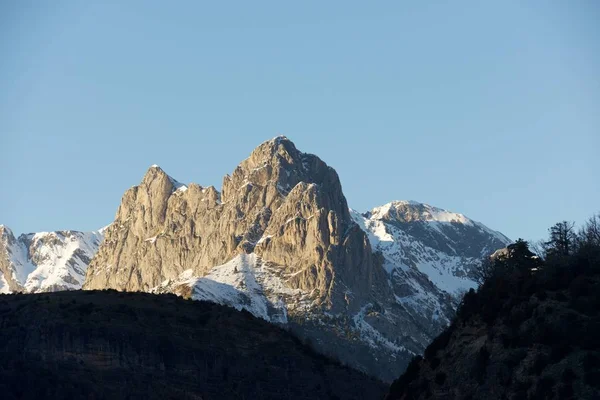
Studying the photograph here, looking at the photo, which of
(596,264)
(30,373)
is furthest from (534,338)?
(30,373)

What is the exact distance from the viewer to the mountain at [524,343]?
9094 cm

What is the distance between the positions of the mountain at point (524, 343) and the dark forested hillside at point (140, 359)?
222 feet

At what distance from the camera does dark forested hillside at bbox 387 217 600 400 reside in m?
90.9

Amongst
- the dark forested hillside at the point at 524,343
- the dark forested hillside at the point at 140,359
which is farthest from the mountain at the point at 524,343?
the dark forested hillside at the point at 140,359

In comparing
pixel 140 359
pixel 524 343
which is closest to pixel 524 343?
pixel 524 343

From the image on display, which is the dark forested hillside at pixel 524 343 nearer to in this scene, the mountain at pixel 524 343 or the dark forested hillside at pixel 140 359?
the mountain at pixel 524 343

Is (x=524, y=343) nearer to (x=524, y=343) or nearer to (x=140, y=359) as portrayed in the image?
(x=524, y=343)

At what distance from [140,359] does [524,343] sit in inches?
3920

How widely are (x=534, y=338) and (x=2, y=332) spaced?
106600 millimetres

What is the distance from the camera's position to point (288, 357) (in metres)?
197

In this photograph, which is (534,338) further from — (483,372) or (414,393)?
(414,393)

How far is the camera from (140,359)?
187375mm

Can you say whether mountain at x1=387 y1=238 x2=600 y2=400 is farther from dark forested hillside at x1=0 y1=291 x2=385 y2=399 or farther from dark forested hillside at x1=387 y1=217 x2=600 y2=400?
dark forested hillside at x1=0 y1=291 x2=385 y2=399

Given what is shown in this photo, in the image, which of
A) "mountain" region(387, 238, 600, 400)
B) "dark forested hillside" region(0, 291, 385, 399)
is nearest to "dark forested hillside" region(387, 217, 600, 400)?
"mountain" region(387, 238, 600, 400)
